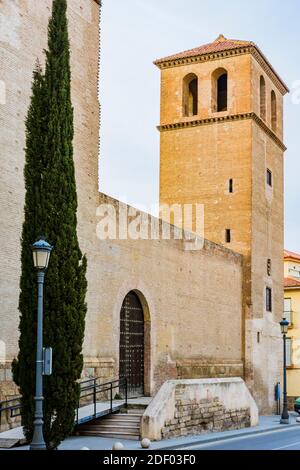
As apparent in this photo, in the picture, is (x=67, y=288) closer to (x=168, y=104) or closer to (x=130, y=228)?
(x=130, y=228)

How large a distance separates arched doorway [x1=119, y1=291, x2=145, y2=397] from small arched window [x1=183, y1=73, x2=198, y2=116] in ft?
41.4

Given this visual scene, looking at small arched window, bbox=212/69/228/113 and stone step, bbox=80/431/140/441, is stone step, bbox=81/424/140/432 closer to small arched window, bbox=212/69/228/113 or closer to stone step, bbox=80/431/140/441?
stone step, bbox=80/431/140/441

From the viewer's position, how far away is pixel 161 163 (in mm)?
35531

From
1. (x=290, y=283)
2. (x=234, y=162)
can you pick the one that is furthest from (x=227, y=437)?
(x=290, y=283)

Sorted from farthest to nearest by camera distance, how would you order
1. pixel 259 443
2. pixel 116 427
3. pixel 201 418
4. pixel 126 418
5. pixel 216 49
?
pixel 216 49
pixel 201 418
pixel 259 443
pixel 126 418
pixel 116 427

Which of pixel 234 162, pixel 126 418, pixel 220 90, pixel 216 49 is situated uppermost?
pixel 216 49

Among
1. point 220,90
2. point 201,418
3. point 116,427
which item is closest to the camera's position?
point 116,427

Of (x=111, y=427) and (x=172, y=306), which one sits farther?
(x=172, y=306)

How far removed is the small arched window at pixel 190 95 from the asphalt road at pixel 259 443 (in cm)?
1639

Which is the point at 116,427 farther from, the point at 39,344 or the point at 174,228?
the point at 174,228

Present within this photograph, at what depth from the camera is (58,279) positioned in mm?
15180

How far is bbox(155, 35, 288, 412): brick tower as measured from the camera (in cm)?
3388

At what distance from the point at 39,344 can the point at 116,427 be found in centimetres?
596
